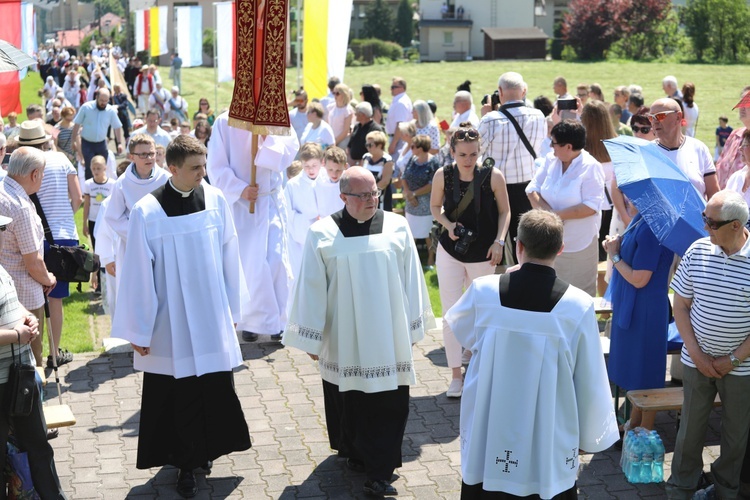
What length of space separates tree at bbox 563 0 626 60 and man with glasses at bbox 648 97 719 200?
182 feet

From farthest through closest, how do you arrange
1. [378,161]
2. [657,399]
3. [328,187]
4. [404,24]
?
[404,24] → [378,161] → [328,187] → [657,399]

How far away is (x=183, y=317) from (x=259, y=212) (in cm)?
283

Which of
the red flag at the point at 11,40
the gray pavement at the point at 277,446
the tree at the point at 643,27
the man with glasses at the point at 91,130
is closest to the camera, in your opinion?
the gray pavement at the point at 277,446

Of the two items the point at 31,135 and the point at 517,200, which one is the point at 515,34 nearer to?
the point at 517,200

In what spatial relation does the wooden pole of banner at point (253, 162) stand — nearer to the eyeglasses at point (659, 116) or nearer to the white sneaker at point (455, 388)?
the white sneaker at point (455, 388)

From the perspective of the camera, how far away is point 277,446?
6.45 metres

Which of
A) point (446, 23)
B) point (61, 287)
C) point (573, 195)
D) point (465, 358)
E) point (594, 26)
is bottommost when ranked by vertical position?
point (465, 358)

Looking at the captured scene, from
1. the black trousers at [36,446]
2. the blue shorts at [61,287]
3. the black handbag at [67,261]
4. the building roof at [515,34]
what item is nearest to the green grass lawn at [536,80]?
the building roof at [515,34]

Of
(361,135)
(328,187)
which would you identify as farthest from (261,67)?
(361,135)

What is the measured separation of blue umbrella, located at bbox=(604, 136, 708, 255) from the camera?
5.60 meters

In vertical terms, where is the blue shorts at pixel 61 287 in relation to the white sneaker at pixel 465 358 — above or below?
above

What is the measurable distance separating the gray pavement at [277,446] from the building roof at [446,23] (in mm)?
69909

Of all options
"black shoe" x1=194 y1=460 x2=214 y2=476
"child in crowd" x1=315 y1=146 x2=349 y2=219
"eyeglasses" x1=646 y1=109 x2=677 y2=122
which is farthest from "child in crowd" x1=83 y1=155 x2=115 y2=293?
"eyeglasses" x1=646 y1=109 x2=677 y2=122

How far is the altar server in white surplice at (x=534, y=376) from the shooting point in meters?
4.35
